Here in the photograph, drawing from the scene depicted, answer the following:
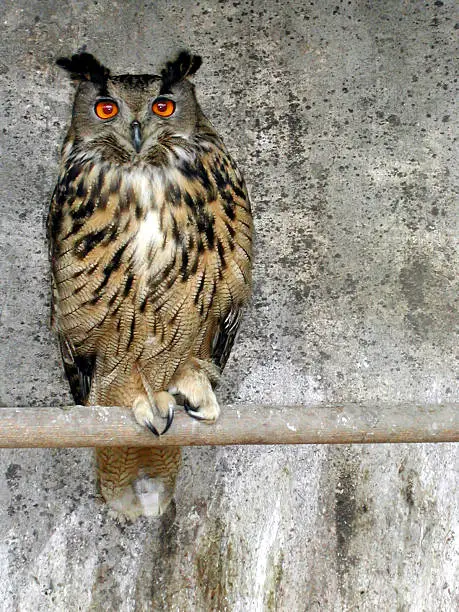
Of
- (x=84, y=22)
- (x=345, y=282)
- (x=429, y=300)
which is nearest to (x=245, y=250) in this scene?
(x=345, y=282)

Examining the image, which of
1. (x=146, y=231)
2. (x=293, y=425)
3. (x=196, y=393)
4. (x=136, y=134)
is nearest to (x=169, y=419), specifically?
(x=196, y=393)

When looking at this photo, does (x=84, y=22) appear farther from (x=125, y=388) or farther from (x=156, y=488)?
(x=156, y=488)

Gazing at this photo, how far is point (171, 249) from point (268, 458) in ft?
3.03

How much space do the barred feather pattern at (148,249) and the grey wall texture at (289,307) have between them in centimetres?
50

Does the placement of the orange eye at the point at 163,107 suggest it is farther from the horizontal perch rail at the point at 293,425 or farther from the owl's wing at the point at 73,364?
the horizontal perch rail at the point at 293,425

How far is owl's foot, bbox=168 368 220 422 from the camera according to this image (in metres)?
1.89

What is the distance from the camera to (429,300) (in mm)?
2557

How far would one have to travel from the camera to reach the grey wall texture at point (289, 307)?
2.45 meters

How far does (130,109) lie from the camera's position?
6.16 feet

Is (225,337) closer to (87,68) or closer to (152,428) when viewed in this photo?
(152,428)

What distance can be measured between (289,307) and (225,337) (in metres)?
0.40

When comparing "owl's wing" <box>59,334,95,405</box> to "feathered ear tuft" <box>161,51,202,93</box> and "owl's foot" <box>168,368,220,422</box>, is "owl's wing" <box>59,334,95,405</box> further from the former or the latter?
"feathered ear tuft" <box>161,51,202,93</box>

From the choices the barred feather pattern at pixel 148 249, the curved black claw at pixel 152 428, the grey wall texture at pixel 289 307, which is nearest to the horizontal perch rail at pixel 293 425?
the curved black claw at pixel 152 428

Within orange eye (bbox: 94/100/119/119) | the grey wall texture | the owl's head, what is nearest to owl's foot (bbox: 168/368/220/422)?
the grey wall texture
